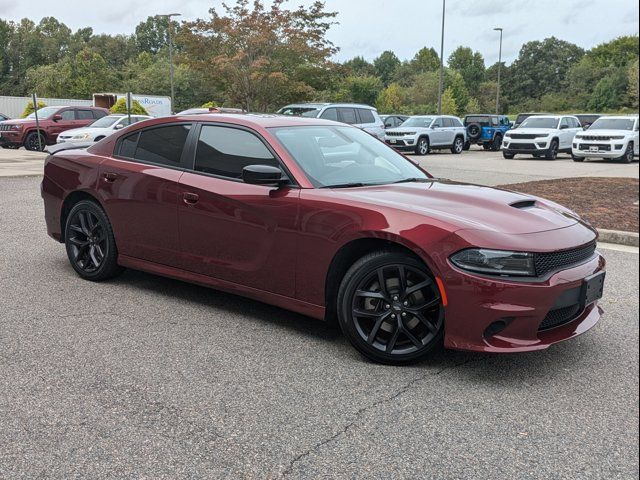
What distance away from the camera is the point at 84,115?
25.5 metres

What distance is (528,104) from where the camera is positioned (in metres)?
3.49

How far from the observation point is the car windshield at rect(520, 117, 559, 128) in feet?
81.4

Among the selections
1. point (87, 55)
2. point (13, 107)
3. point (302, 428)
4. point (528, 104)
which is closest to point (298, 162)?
point (528, 104)

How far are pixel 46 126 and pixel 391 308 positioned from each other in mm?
24262

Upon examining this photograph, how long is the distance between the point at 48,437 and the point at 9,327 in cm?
177

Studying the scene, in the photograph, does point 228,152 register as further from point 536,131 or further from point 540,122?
point 540,122

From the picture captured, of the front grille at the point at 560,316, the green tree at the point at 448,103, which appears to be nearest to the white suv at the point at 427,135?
the front grille at the point at 560,316

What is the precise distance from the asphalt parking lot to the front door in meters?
0.40

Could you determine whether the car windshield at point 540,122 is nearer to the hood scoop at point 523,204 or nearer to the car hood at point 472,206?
the car hood at point 472,206

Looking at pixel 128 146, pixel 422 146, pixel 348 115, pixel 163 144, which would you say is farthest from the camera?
pixel 422 146

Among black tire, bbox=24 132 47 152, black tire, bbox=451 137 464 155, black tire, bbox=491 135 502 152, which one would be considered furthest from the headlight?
black tire, bbox=491 135 502 152

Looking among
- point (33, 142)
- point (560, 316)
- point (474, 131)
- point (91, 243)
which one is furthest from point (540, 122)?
point (560, 316)

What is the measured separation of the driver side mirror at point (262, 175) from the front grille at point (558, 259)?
1.70 m

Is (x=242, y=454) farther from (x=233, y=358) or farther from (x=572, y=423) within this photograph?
(x=572, y=423)
